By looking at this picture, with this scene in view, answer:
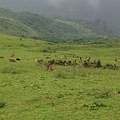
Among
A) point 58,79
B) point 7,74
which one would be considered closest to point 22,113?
point 58,79

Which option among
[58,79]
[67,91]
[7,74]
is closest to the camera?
[67,91]

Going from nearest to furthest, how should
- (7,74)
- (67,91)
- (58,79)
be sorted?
1. (67,91)
2. (58,79)
3. (7,74)

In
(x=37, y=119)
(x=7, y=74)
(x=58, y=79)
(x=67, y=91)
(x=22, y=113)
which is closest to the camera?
(x=37, y=119)

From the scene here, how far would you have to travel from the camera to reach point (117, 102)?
54.1 feet

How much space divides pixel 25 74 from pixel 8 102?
32.7 feet

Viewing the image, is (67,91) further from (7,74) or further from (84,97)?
(7,74)

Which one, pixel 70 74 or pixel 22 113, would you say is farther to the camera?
pixel 70 74

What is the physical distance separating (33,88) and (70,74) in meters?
7.44

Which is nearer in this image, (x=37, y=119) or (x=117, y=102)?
(x=37, y=119)

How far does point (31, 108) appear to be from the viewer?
15.4 m

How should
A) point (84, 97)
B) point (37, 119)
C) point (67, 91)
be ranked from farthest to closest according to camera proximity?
point (67, 91), point (84, 97), point (37, 119)

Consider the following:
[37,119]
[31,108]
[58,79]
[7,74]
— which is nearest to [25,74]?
[7,74]

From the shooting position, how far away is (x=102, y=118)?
44.9 feet

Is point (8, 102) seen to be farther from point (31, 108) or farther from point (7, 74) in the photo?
point (7, 74)
